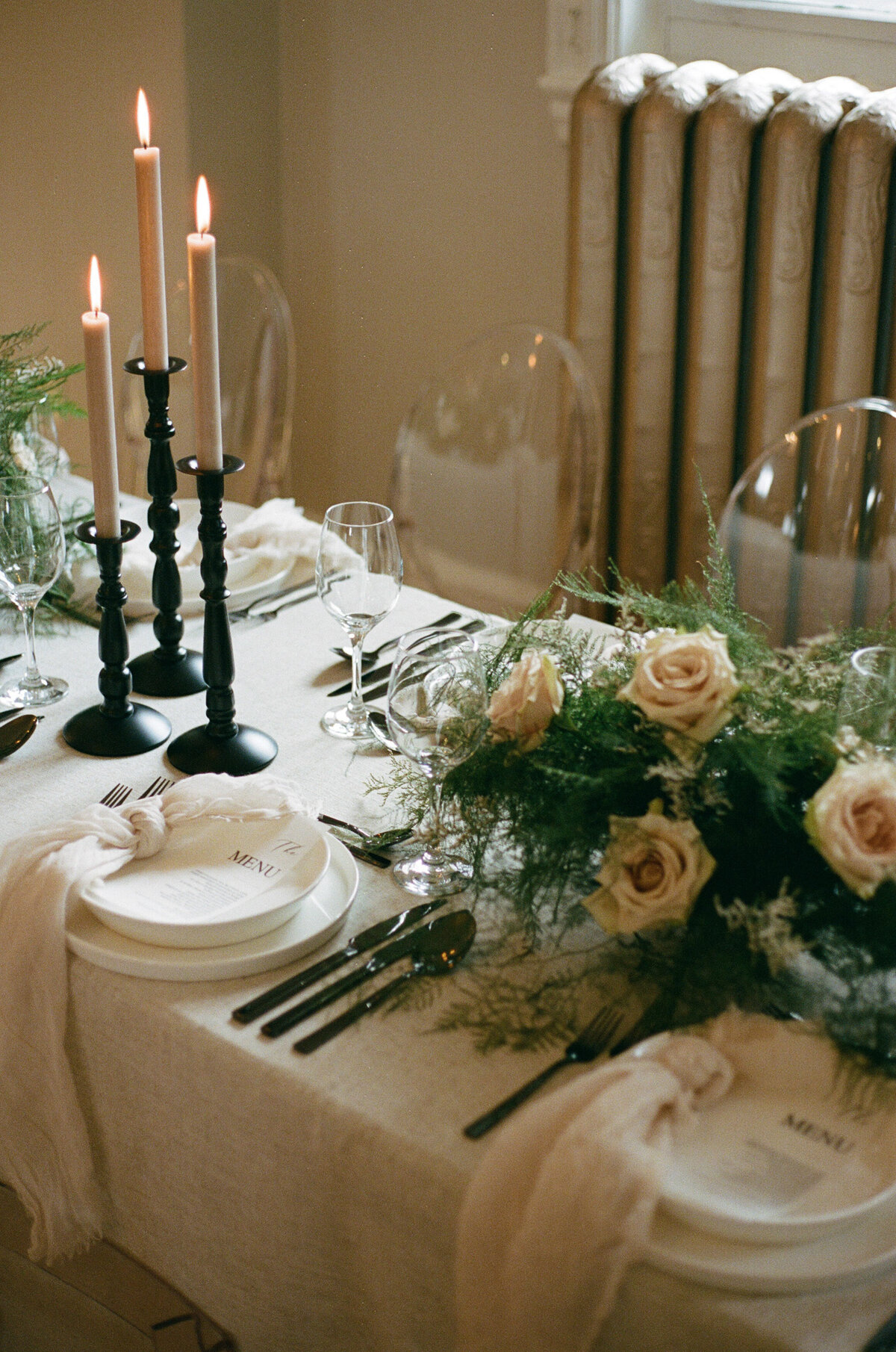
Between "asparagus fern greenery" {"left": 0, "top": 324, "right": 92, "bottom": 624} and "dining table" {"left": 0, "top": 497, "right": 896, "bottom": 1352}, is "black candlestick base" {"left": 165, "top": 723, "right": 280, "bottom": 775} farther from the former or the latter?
"asparagus fern greenery" {"left": 0, "top": 324, "right": 92, "bottom": 624}

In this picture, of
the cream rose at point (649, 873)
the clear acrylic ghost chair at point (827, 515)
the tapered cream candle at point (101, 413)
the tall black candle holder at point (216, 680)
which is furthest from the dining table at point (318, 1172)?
the clear acrylic ghost chair at point (827, 515)

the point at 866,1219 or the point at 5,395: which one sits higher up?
the point at 5,395

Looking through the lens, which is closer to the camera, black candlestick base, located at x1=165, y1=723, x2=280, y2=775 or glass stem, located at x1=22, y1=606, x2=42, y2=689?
black candlestick base, located at x1=165, y1=723, x2=280, y2=775

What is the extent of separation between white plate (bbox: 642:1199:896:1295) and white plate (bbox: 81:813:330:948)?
377 mm

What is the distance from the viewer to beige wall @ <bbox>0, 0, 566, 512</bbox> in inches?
111

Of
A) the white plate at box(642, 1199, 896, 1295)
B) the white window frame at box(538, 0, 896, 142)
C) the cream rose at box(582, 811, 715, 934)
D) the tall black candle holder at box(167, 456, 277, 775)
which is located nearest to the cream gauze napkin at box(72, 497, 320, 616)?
the tall black candle holder at box(167, 456, 277, 775)

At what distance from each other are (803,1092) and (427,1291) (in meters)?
0.26

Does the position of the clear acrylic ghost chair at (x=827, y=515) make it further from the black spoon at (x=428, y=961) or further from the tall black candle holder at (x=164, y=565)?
the black spoon at (x=428, y=961)

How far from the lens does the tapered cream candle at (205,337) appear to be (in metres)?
1.12

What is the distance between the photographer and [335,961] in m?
0.94

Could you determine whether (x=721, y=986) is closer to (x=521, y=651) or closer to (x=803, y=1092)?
(x=803, y=1092)

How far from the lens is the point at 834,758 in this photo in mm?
869

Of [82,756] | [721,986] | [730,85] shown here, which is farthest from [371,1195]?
[730,85]

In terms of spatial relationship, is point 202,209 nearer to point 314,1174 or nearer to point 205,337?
point 205,337
